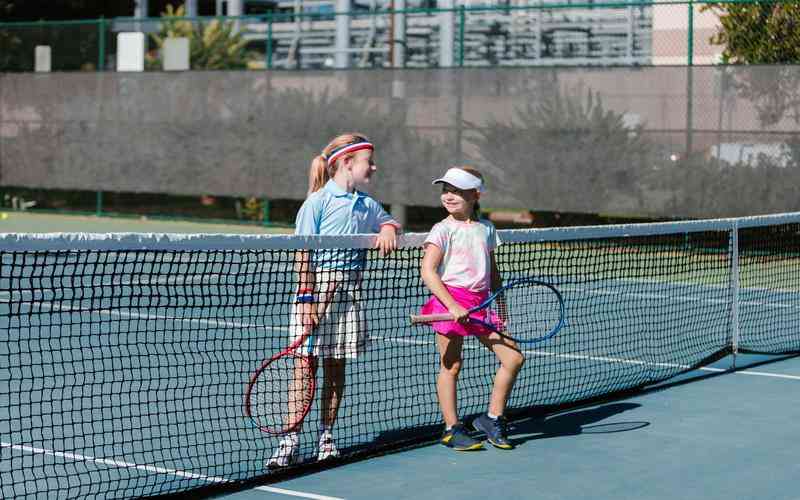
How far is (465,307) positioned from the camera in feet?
20.3

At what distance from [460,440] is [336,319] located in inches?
32.6

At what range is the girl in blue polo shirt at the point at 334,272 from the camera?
5.96 metres

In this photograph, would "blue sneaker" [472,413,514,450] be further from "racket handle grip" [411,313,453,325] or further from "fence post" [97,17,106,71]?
"fence post" [97,17,106,71]

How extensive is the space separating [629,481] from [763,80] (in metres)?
11.0

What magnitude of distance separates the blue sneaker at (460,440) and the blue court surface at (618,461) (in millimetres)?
37

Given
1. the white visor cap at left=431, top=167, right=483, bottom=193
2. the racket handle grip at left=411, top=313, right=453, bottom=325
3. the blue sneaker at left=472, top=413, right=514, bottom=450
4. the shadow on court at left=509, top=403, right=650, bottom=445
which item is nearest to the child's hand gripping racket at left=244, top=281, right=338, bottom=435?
the racket handle grip at left=411, top=313, right=453, bottom=325

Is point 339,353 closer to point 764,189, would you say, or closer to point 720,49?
point 764,189

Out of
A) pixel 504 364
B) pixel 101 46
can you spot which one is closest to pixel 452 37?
pixel 101 46

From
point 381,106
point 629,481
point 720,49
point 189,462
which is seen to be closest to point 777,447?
point 629,481

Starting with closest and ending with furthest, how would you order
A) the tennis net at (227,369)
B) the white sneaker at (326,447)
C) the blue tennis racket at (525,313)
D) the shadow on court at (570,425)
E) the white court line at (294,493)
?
the white court line at (294,493)
the tennis net at (227,369)
the white sneaker at (326,447)
the blue tennis racket at (525,313)
the shadow on court at (570,425)

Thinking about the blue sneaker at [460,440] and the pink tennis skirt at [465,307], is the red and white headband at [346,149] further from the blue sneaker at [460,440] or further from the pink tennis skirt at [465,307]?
the blue sneaker at [460,440]

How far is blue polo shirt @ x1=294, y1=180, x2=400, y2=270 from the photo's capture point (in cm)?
611

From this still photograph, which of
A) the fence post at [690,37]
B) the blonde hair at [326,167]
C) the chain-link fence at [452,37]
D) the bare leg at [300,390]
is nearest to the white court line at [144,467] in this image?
the bare leg at [300,390]

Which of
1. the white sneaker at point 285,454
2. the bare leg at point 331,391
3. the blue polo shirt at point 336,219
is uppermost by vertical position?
the blue polo shirt at point 336,219
